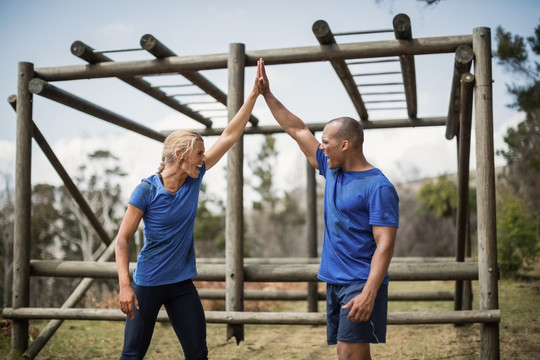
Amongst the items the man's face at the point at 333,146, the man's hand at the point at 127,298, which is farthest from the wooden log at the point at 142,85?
the man's face at the point at 333,146

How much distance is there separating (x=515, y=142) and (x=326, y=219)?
2228 centimetres

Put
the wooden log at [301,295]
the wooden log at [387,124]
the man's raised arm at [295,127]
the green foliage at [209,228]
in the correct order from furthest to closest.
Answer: the green foliage at [209,228]
the wooden log at [301,295]
the wooden log at [387,124]
the man's raised arm at [295,127]

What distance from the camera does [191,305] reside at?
329 cm

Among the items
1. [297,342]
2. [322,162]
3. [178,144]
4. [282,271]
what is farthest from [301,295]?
[178,144]

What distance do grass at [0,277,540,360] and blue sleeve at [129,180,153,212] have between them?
3014mm

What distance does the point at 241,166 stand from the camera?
522 centimetres

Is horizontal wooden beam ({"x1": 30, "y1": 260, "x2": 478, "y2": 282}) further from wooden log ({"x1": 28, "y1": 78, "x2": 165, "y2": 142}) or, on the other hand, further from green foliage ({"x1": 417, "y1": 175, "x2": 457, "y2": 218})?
green foliage ({"x1": 417, "y1": 175, "x2": 457, "y2": 218})

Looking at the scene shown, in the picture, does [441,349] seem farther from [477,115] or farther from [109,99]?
[109,99]

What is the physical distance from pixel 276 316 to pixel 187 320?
1.71 meters

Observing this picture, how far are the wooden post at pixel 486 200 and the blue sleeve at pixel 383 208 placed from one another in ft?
7.22

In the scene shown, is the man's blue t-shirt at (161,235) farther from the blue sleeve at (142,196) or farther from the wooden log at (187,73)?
the wooden log at (187,73)

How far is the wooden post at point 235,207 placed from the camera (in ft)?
16.6

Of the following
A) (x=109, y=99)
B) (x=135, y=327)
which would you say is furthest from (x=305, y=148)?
(x=109, y=99)

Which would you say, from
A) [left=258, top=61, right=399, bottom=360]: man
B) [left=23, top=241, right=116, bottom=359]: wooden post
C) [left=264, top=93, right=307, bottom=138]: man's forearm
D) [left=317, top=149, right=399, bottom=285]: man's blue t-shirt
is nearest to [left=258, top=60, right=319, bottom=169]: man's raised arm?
[left=264, top=93, right=307, bottom=138]: man's forearm
